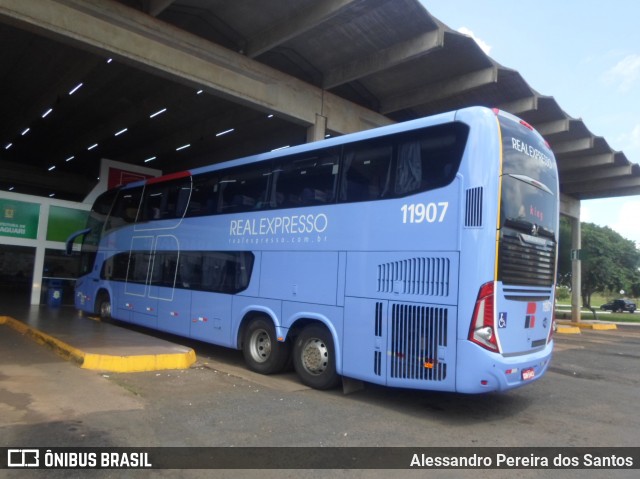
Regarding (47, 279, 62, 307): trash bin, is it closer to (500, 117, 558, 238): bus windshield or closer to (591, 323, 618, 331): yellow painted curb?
(500, 117, 558, 238): bus windshield

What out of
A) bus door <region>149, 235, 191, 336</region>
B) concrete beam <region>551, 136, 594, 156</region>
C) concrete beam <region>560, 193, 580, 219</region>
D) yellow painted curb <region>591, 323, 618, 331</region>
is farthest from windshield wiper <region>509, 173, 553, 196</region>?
concrete beam <region>560, 193, 580, 219</region>

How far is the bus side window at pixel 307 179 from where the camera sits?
25.2ft

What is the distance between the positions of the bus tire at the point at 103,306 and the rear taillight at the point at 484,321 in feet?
34.2

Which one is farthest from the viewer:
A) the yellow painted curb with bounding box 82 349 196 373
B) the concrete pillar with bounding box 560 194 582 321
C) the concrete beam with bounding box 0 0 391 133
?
the concrete pillar with bounding box 560 194 582 321

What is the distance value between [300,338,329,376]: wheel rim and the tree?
3482cm

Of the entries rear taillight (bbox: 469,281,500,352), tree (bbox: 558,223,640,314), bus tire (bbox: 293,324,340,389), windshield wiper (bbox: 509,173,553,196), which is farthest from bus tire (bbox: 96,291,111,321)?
tree (bbox: 558,223,640,314)

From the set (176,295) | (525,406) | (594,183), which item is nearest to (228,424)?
(525,406)

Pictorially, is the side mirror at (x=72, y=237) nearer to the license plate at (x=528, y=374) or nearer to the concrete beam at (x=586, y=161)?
the license plate at (x=528, y=374)

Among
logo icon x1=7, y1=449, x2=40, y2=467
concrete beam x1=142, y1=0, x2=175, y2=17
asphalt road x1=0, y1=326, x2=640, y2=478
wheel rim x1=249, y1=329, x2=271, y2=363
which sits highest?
concrete beam x1=142, y1=0, x2=175, y2=17

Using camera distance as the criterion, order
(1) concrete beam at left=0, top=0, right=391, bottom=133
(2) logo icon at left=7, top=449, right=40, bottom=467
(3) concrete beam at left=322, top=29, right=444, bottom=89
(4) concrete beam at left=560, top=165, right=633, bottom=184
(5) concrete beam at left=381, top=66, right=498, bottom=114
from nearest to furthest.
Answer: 1. (2) logo icon at left=7, top=449, right=40, bottom=467
2. (1) concrete beam at left=0, top=0, right=391, bottom=133
3. (3) concrete beam at left=322, top=29, right=444, bottom=89
4. (5) concrete beam at left=381, top=66, right=498, bottom=114
5. (4) concrete beam at left=560, top=165, right=633, bottom=184

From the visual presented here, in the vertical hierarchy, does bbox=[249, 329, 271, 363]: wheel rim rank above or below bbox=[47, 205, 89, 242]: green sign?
below

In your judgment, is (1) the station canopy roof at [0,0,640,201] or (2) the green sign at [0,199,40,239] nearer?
(1) the station canopy roof at [0,0,640,201]

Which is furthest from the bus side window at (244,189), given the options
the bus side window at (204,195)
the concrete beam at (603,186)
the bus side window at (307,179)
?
the concrete beam at (603,186)

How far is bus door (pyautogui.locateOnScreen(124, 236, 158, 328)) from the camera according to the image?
11.3m
